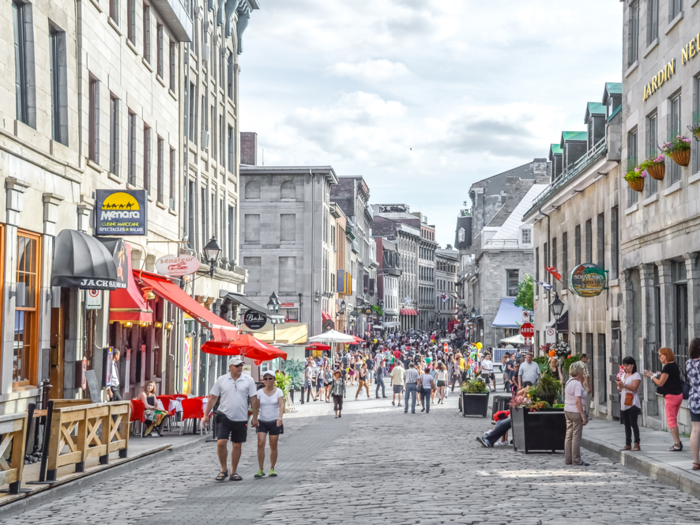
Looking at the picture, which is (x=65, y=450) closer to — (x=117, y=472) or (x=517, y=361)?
(x=117, y=472)

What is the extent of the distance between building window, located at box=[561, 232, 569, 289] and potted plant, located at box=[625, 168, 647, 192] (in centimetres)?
1038

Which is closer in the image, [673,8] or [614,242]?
[673,8]

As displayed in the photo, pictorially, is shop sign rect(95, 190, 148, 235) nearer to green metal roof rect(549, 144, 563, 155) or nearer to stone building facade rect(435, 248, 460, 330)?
green metal roof rect(549, 144, 563, 155)

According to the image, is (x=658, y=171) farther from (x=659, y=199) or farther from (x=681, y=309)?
(x=681, y=309)

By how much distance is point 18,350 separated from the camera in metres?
15.1

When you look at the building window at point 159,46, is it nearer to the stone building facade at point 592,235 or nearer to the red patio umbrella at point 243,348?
the red patio umbrella at point 243,348

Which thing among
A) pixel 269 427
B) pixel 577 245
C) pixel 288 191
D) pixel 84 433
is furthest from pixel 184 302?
pixel 288 191

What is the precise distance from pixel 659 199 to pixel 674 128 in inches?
62.9

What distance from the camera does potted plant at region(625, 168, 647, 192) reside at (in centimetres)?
2169

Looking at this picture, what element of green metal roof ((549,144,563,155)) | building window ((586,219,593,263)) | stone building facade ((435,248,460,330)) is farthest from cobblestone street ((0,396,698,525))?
stone building facade ((435,248,460,330))

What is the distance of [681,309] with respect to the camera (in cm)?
2002

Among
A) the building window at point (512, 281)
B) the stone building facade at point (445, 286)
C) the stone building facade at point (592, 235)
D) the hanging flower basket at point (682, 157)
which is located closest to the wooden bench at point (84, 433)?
the hanging flower basket at point (682, 157)

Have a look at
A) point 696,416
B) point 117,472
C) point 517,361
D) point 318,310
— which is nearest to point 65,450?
point 117,472

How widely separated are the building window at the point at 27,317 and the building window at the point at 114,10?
7.06m
